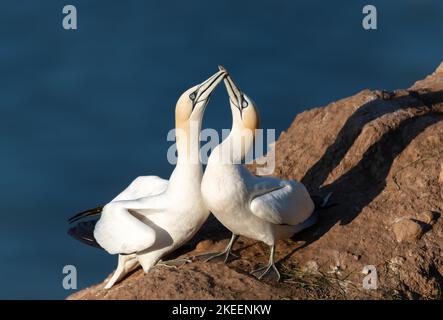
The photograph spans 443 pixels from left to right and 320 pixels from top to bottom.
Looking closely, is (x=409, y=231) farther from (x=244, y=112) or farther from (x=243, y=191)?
(x=244, y=112)

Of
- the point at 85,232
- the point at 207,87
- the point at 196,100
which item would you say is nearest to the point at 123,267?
the point at 85,232

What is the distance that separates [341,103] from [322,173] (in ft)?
4.03

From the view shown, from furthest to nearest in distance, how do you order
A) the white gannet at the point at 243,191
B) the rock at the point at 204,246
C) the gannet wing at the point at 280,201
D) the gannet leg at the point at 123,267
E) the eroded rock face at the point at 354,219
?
the gannet leg at the point at 123,267 < the rock at the point at 204,246 < the gannet wing at the point at 280,201 < the white gannet at the point at 243,191 < the eroded rock face at the point at 354,219

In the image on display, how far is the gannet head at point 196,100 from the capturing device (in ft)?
42.6

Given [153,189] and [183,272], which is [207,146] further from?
[183,272]

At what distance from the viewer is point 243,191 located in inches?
492

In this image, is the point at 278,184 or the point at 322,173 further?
the point at 322,173

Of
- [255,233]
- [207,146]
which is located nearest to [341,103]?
[207,146]

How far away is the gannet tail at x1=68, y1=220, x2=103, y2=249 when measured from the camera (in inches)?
543

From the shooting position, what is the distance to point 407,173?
45.6 ft

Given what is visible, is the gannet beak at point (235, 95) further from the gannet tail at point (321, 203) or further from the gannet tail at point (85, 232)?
the gannet tail at point (85, 232)

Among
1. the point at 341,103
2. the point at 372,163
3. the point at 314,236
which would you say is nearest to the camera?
the point at 314,236

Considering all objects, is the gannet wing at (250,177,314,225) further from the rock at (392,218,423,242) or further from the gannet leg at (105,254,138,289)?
the gannet leg at (105,254,138,289)

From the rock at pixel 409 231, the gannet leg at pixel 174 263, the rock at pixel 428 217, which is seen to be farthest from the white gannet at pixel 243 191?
the rock at pixel 428 217
